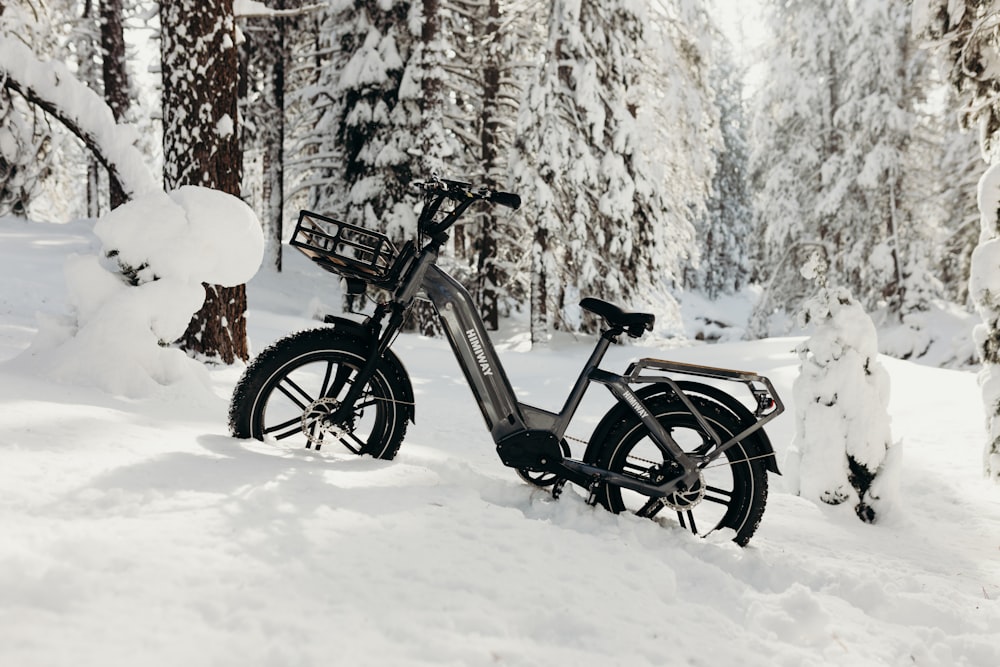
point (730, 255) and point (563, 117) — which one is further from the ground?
point (563, 117)

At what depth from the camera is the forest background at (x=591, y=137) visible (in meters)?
13.2

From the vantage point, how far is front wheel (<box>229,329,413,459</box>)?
3.50 m

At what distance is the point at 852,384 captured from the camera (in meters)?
5.53

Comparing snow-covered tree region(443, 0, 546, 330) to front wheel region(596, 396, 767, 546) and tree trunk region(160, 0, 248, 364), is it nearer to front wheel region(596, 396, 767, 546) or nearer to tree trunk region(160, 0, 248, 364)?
tree trunk region(160, 0, 248, 364)

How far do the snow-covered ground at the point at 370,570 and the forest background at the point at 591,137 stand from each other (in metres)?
4.95

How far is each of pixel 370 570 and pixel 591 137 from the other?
12103 mm

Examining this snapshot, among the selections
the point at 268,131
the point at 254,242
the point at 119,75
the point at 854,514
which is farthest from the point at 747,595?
the point at 268,131

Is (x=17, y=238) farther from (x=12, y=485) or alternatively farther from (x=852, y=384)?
(x=852, y=384)

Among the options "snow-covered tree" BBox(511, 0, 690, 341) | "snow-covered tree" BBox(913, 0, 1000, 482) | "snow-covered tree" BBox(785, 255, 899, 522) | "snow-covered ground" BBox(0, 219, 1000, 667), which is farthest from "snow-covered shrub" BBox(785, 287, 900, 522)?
"snow-covered tree" BBox(511, 0, 690, 341)

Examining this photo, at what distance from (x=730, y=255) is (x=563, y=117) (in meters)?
31.6

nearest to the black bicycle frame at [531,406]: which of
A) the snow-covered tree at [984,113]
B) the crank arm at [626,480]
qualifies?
the crank arm at [626,480]

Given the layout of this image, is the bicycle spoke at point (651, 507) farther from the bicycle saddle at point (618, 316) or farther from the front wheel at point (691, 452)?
the bicycle saddle at point (618, 316)

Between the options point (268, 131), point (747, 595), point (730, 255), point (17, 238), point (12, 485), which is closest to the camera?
point (12, 485)

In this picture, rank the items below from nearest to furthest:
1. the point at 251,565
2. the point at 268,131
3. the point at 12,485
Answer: the point at 251,565 < the point at 12,485 < the point at 268,131
